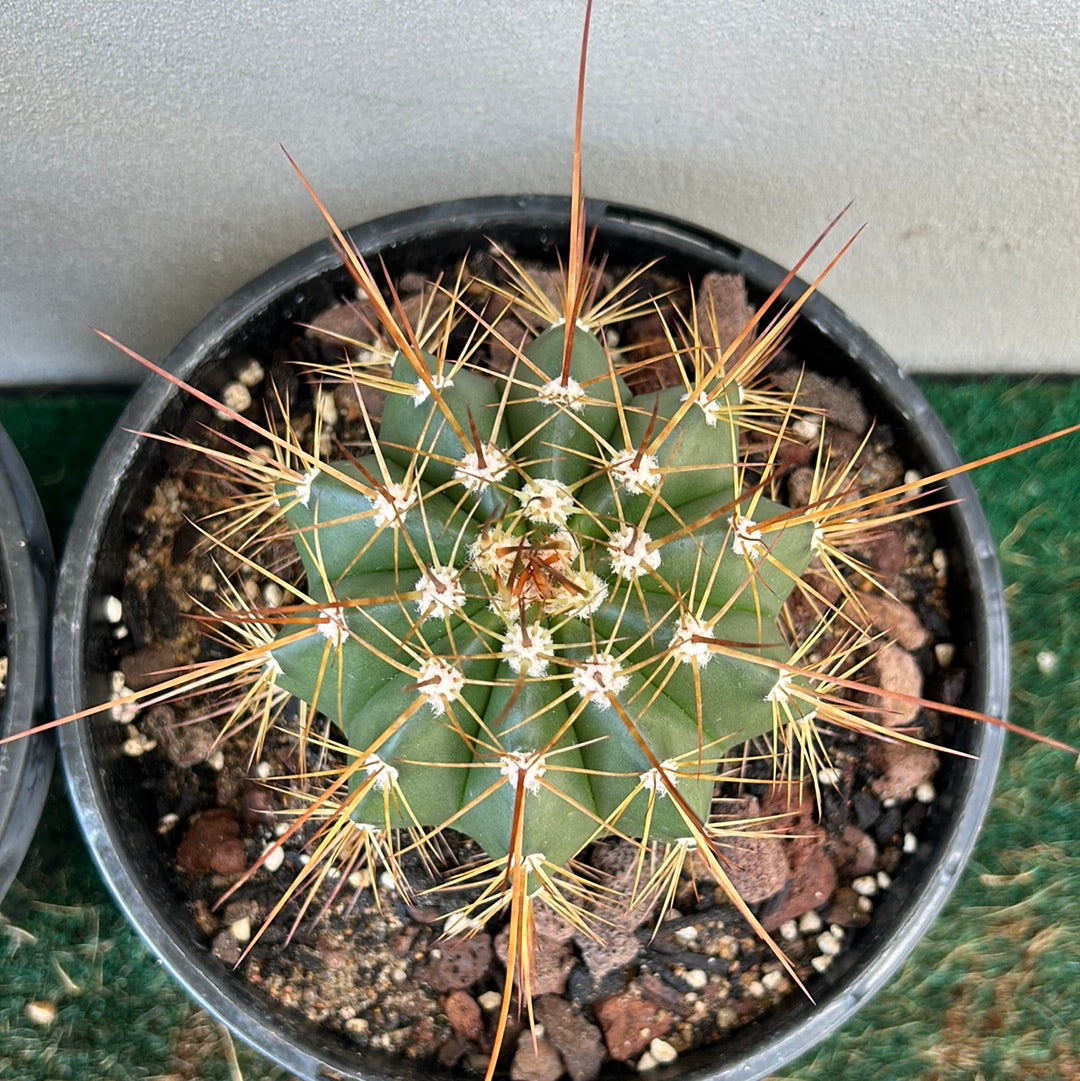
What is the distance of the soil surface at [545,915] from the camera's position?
3.44ft

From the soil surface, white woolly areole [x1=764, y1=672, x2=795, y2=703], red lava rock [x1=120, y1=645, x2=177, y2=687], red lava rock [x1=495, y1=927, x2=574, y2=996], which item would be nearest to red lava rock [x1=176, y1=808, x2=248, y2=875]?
the soil surface


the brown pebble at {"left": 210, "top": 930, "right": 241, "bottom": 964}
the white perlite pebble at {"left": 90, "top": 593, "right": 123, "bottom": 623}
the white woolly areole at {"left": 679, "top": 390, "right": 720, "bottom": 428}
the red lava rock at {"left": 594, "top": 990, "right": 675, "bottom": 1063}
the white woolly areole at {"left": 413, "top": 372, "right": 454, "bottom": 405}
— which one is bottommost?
the red lava rock at {"left": 594, "top": 990, "right": 675, "bottom": 1063}

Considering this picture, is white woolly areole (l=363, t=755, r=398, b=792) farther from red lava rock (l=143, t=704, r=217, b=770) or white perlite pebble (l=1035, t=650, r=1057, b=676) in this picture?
white perlite pebble (l=1035, t=650, r=1057, b=676)

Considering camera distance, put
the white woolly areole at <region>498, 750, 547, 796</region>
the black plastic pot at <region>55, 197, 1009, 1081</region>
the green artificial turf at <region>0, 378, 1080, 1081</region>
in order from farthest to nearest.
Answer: the green artificial turf at <region>0, 378, 1080, 1081</region>, the black plastic pot at <region>55, 197, 1009, 1081</region>, the white woolly areole at <region>498, 750, 547, 796</region>

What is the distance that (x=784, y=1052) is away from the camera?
99 centimetres

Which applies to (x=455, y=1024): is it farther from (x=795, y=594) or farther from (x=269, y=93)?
(x=269, y=93)

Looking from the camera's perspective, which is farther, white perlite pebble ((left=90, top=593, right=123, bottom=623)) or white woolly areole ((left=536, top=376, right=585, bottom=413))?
white perlite pebble ((left=90, top=593, right=123, bottom=623))

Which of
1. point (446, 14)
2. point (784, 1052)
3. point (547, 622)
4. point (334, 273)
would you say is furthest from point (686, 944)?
point (446, 14)

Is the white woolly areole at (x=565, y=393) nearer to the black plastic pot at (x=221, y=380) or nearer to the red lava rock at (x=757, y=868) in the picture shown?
the black plastic pot at (x=221, y=380)

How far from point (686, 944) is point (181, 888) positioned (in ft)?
1.63

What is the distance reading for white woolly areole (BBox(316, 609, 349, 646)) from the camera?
2.49 ft

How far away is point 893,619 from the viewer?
1082 millimetres

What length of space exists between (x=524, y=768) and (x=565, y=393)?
0.27 metres

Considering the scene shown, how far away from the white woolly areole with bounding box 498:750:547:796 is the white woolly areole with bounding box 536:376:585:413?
25 centimetres
